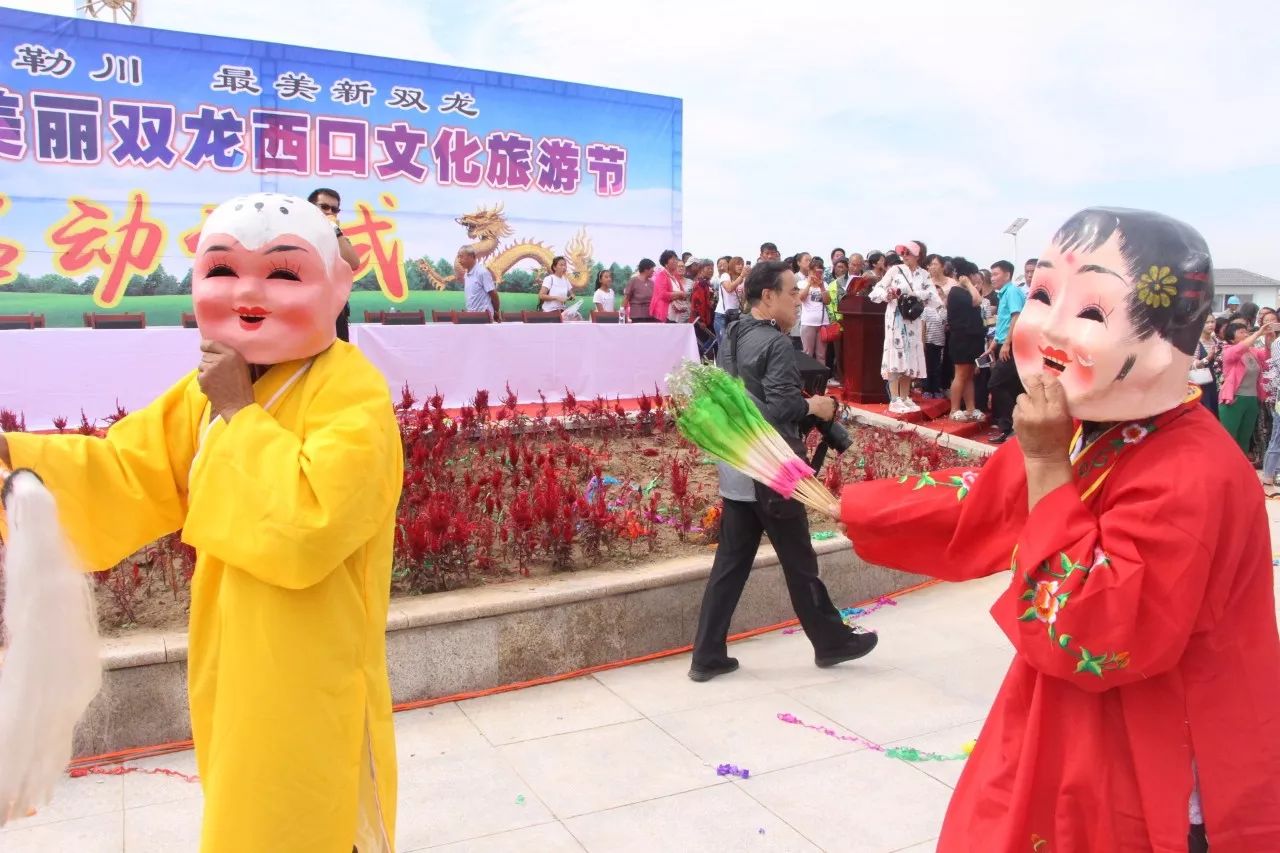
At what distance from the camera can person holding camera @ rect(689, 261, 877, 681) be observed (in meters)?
4.59

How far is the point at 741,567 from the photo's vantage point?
15.9 ft

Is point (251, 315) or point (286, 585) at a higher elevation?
point (251, 315)

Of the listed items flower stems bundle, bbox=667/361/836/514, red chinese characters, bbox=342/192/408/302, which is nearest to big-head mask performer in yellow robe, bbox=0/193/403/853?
flower stems bundle, bbox=667/361/836/514

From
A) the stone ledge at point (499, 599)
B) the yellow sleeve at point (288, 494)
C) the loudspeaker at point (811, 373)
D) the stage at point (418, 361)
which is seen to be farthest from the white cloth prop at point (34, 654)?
the stage at point (418, 361)

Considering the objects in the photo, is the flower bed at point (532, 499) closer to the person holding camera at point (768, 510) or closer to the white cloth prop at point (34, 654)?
the person holding camera at point (768, 510)

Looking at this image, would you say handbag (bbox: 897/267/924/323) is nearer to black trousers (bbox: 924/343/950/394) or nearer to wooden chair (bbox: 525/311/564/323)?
black trousers (bbox: 924/343/950/394)

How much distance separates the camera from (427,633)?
4.44m

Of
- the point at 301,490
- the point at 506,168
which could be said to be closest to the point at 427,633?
the point at 301,490

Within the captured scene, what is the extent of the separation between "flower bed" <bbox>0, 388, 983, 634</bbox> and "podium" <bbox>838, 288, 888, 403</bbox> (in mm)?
2597

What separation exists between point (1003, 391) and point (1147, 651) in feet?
28.0

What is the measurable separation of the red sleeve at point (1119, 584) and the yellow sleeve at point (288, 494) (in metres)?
1.33

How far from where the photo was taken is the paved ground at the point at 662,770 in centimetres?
350

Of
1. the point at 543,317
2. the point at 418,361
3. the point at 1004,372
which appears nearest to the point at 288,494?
the point at 418,361

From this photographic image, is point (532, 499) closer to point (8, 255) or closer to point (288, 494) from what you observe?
point (288, 494)
